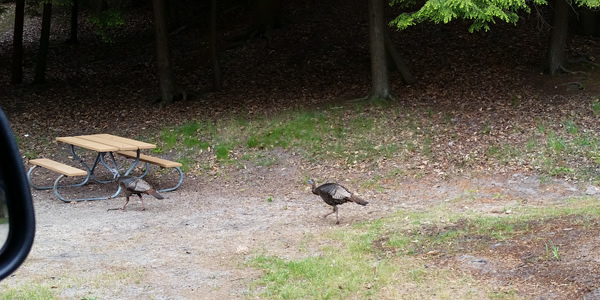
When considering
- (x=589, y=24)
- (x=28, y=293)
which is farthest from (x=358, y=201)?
(x=589, y=24)

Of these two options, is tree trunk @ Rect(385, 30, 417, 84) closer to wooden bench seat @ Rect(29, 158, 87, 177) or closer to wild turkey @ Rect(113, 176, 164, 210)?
wild turkey @ Rect(113, 176, 164, 210)

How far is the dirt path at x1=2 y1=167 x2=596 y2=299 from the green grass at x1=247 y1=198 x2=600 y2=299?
35 centimetres

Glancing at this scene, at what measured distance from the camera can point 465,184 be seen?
10.6 m

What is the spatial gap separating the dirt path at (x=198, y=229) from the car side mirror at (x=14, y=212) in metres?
3.47

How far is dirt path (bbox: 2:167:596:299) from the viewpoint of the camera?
6.27 m

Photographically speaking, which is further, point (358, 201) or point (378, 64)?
point (378, 64)

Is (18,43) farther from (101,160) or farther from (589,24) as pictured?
(589,24)

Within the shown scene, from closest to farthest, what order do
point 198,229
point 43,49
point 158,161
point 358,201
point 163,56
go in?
point 358,201, point 198,229, point 158,161, point 163,56, point 43,49

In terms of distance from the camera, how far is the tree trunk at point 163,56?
1590 cm

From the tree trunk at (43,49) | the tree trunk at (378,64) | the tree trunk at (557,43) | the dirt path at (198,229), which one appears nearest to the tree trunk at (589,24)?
the tree trunk at (557,43)

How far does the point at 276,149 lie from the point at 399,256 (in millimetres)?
6533

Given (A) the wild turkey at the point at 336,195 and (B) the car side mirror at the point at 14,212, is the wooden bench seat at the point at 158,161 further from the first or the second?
(B) the car side mirror at the point at 14,212

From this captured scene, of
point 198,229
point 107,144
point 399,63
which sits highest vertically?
point 399,63

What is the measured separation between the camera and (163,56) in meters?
16.2
